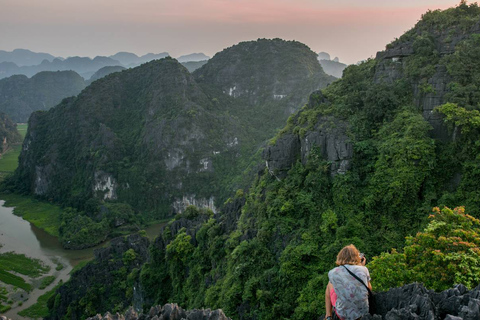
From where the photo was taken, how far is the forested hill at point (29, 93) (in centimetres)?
16188

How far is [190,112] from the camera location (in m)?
70.9

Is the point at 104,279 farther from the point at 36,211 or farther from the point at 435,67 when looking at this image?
the point at 36,211

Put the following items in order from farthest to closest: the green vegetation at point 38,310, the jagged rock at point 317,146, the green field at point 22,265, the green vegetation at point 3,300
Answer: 1. the green field at point 22,265
2. the green vegetation at point 3,300
3. the green vegetation at point 38,310
4. the jagged rock at point 317,146

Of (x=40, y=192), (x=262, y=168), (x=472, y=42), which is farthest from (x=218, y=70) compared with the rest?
(x=472, y=42)

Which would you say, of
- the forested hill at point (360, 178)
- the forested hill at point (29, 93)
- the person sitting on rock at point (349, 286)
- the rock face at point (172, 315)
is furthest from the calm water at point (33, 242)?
the forested hill at point (29, 93)

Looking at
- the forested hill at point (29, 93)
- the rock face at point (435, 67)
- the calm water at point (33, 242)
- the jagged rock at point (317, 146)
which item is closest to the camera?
the rock face at point (435, 67)

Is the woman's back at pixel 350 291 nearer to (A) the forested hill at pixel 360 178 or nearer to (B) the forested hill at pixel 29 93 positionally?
(A) the forested hill at pixel 360 178

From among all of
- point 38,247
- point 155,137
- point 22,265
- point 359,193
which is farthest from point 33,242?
point 359,193

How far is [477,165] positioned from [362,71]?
1063 centimetres

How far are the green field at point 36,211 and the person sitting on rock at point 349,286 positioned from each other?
59409mm

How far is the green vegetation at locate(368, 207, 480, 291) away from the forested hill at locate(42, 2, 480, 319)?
10cm

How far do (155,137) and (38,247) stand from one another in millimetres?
31303

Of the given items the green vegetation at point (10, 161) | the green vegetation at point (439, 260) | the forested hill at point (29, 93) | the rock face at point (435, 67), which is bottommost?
the green vegetation at point (10, 161)

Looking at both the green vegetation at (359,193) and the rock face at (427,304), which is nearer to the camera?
the rock face at (427,304)
